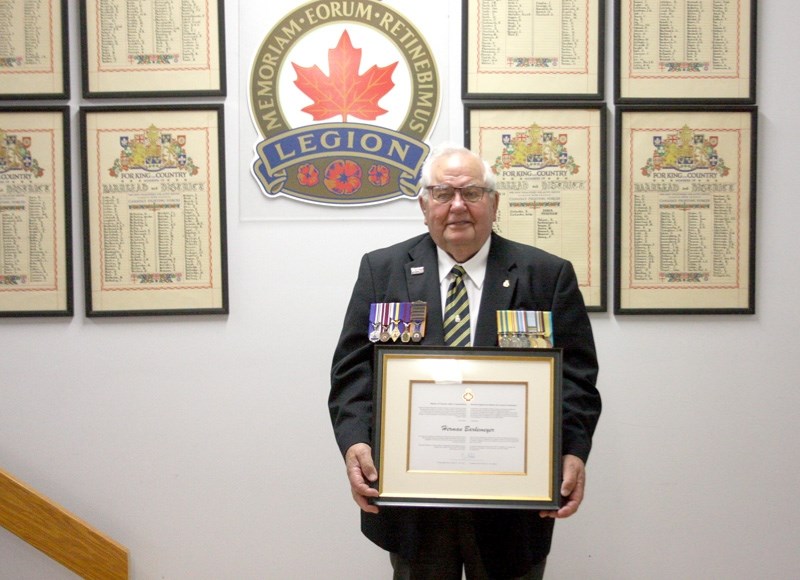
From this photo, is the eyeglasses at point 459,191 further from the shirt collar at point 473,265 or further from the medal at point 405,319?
the medal at point 405,319

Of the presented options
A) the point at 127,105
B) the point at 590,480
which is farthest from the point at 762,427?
the point at 127,105

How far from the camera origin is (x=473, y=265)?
182cm

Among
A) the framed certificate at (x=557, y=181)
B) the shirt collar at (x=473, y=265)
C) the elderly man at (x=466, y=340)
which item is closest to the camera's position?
the elderly man at (x=466, y=340)

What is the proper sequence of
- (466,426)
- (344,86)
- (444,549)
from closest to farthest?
1. (466,426)
2. (444,549)
3. (344,86)

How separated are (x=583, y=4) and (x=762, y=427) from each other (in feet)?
5.13

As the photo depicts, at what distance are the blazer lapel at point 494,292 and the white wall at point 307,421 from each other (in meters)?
0.79

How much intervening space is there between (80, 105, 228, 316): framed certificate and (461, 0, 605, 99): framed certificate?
0.98 m

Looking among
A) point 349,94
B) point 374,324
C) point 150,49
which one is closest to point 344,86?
point 349,94

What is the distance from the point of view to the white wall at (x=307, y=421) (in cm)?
250

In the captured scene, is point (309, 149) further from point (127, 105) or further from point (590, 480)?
point (590, 480)

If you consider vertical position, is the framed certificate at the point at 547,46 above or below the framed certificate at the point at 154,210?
above

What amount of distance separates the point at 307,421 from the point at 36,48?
156cm

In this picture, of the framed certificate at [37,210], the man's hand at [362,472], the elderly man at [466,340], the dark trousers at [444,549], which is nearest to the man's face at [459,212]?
the elderly man at [466,340]

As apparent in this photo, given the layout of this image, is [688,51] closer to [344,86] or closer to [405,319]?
[344,86]
